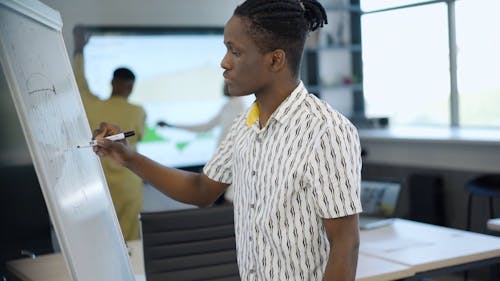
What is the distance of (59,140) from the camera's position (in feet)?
4.90

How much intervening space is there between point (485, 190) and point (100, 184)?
330cm

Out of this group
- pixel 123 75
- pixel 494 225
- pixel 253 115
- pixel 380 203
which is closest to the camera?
pixel 253 115

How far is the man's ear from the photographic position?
146 cm

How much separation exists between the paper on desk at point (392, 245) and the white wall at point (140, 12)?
301 centimetres

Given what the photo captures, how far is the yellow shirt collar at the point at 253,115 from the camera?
5.24 feet

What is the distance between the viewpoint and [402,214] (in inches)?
223

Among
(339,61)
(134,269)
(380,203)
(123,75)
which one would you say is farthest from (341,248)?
(339,61)

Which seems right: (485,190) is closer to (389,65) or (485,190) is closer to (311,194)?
(389,65)

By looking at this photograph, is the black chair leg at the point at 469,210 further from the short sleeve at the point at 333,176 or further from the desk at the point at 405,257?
the short sleeve at the point at 333,176

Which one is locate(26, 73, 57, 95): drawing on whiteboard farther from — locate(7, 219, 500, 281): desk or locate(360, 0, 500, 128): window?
locate(360, 0, 500, 128): window

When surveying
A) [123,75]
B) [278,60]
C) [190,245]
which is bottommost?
[190,245]

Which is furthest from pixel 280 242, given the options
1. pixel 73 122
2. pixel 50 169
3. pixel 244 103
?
pixel 244 103

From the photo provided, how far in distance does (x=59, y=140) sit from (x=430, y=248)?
1.68 m

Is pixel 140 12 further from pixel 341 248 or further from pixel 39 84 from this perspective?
pixel 341 248
